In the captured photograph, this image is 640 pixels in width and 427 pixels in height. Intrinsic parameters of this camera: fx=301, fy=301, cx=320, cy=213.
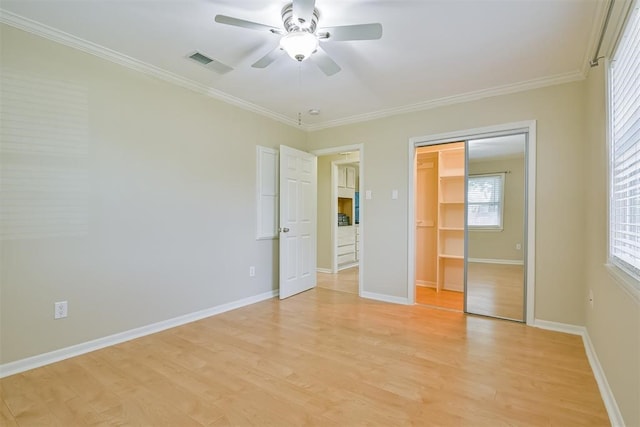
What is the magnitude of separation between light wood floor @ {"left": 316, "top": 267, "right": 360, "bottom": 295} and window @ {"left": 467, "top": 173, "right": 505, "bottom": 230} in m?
1.94

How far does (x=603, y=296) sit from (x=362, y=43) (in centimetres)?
257

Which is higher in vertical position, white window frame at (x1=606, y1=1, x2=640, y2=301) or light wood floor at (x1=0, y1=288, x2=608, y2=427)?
white window frame at (x1=606, y1=1, x2=640, y2=301)

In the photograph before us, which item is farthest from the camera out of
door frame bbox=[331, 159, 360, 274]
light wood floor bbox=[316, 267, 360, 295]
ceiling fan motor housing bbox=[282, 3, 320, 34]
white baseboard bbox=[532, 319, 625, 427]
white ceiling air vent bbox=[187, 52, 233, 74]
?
door frame bbox=[331, 159, 360, 274]

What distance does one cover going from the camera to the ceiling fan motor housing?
1.93 meters

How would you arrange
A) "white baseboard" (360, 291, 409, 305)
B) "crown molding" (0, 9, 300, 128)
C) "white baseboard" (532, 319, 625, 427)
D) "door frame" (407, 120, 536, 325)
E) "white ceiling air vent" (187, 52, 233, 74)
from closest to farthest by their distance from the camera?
1. "white baseboard" (532, 319, 625, 427)
2. "crown molding" (0, 9, 300, 128)
3. "white ceiling air vent" (187, 52, 233, 74)
4. "door frame" (407, 120, 536, 325)
5. "white baseboard" (360, 291, 409, 305)

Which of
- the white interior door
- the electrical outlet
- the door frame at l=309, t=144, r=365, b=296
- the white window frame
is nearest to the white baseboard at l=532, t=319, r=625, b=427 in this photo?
the white window frame

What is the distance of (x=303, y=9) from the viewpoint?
1.76 metres

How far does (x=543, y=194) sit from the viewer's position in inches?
121

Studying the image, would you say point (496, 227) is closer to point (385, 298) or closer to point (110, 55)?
point (385, 298)

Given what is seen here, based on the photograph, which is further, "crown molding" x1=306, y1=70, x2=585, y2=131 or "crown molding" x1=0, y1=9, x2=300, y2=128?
"crown molding" x1=306, y1=70, x2=585, y2=131

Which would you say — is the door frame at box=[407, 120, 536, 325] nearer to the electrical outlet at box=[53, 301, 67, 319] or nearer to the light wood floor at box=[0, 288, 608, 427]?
the light wood floor at box=[0, 288, 608, 427]

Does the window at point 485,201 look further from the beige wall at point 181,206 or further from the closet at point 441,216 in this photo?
the closet at point 441,216

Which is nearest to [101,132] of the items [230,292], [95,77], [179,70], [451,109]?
[95,77]

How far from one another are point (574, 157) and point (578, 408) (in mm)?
2256
